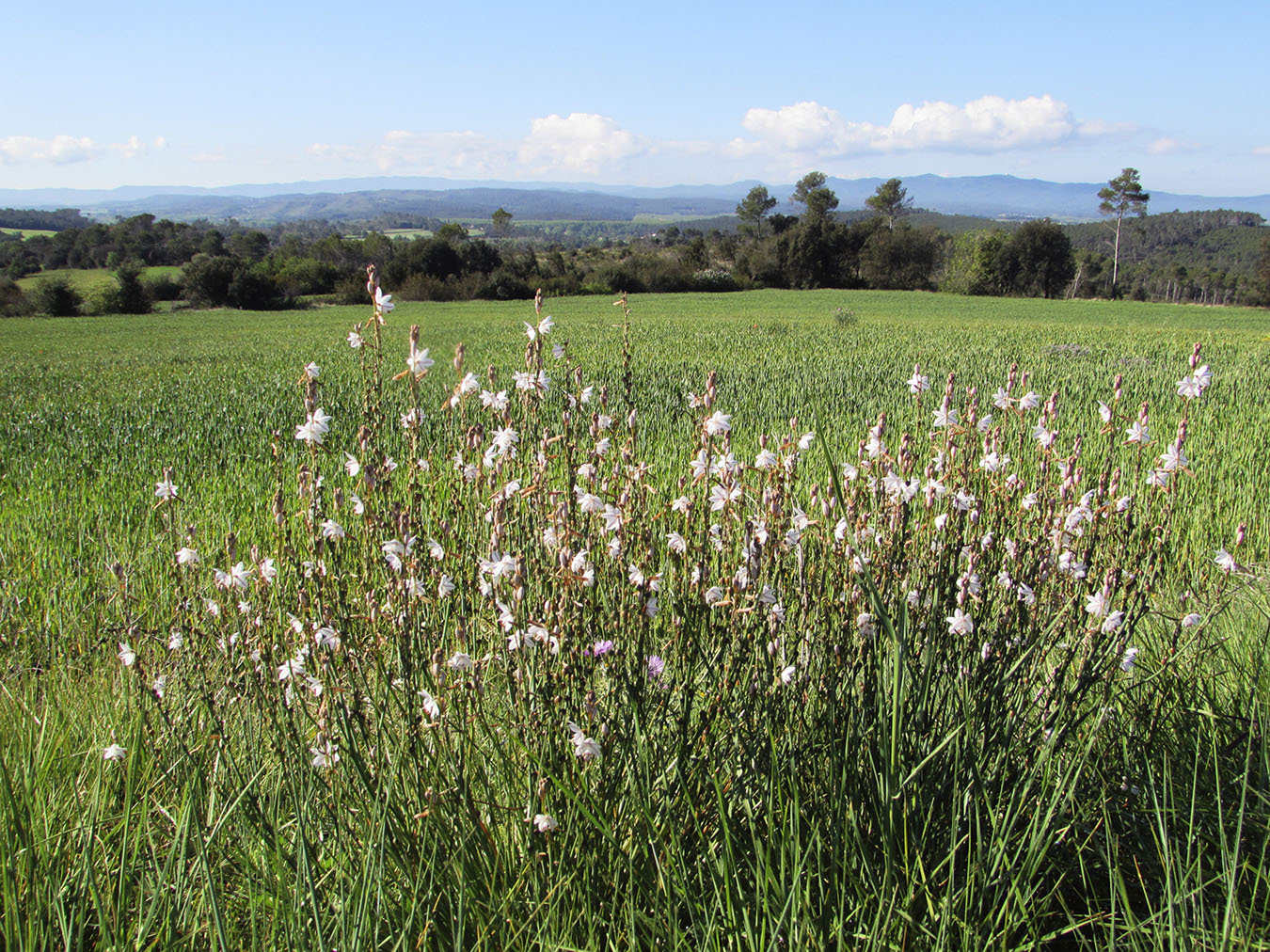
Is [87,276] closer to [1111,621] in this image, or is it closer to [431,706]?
[431,706]

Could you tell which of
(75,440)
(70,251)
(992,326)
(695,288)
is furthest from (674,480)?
(70,251)

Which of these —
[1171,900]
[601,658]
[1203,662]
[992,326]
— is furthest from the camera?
[992,326]

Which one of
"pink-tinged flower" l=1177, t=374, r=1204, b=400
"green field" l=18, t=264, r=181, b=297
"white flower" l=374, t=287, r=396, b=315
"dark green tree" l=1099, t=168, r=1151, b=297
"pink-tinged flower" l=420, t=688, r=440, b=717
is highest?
"dark green tree" l=1099, t=168, r=1151, b=297

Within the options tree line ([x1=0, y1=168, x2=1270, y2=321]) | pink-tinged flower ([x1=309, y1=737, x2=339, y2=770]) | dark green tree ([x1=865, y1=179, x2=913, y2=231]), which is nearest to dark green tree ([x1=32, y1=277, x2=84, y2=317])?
tree line ([x1=0, y1=168, x2=1270, y2=321])

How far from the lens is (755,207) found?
300ft

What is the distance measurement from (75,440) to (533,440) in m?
9.53

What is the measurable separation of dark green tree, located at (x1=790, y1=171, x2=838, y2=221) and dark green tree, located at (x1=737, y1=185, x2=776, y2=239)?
3.43 metres

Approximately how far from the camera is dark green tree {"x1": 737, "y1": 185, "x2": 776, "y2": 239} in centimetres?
8969

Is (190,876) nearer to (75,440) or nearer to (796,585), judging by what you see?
(796,585)

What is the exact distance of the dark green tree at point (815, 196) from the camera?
260 ft

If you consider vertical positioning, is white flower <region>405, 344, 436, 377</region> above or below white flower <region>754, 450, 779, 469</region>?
above

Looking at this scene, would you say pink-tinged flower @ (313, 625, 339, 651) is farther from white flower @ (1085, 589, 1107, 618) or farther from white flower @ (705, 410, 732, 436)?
white flower @ (1085, 589, 1107, 618)

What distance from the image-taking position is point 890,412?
10609mm

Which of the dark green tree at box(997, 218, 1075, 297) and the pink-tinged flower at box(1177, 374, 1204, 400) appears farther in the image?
the dark green tree at box(997, 218, 1075, 297)
